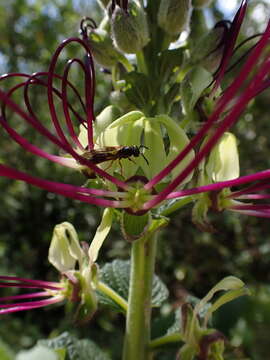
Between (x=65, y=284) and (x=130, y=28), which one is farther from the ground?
(x=130, y=28)

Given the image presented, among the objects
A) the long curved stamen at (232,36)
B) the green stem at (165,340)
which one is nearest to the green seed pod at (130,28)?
the long curved stamen at (232,36)

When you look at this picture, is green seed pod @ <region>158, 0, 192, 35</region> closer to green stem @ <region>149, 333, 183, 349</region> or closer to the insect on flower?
the insect on flower

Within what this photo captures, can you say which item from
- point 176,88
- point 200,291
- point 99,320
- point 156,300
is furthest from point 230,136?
point 200,291

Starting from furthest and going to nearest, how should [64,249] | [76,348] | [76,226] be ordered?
[76,226], [76,348], [64,249]

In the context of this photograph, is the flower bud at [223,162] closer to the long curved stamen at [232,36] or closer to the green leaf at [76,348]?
the long curved stamen at [232,36]

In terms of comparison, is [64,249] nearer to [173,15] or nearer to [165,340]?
[165,340]

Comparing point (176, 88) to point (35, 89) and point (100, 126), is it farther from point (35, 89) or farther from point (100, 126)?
point (35, 89)

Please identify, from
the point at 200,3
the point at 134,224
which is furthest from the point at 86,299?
the point at 200,3
